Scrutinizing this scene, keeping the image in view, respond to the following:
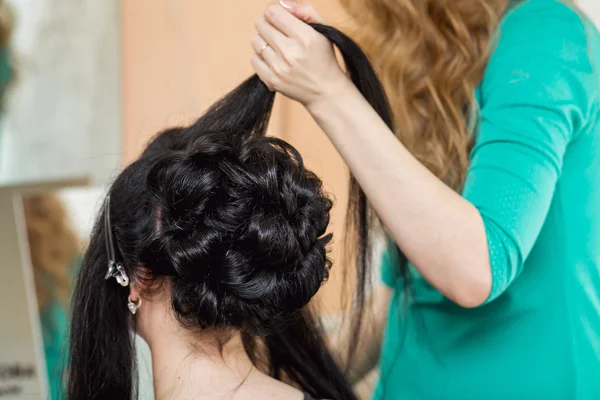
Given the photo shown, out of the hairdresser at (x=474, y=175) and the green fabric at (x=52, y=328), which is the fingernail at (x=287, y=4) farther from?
the green fabric at (x=52, y=328)

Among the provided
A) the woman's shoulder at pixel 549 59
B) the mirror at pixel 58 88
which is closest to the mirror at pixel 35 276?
the mirror at pixel 58 88

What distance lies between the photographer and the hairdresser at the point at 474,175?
2.47 ft

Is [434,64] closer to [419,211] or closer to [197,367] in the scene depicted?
[419,211]

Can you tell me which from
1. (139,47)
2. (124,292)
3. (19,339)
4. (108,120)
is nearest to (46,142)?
(108,120)

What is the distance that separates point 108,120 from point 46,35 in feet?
0.90

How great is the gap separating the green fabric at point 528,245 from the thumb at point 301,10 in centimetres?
24

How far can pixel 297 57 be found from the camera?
0.79m

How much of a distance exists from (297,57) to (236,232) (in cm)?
23

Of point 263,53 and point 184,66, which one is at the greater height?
point 263,53

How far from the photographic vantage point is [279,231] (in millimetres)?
678

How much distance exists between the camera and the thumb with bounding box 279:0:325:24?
0.83 m

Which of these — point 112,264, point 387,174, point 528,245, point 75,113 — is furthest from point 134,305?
point 75,113

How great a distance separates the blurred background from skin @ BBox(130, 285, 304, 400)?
867 mm

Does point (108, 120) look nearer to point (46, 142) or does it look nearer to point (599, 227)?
point (46, 142)
